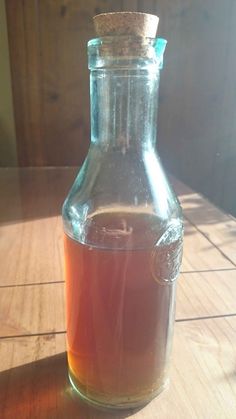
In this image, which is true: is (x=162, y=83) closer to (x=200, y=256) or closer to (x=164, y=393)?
(x=200, y=256)

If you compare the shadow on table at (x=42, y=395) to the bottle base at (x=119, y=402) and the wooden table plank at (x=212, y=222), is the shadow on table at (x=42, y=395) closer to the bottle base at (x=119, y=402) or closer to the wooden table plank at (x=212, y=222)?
the bottle base at (x=119, y=402)

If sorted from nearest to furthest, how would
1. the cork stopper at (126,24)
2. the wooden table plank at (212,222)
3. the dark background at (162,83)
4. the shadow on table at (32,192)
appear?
the cork stopper at (126,24) < the wooden table plank at (212,222) < the shadow on table at (32,192) < the dark background at (162,83)

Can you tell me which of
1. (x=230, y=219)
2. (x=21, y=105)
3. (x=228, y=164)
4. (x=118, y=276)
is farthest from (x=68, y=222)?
(x=228, y=164)

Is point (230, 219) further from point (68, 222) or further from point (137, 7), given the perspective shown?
point (137, 7)

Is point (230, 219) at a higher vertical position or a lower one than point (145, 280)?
lower

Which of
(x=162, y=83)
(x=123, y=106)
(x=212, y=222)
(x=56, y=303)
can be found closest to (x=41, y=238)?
(x=56, y=303)

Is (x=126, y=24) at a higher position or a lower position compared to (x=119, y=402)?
higher

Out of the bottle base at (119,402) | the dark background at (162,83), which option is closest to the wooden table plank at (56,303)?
the bottle base at (119,402)
